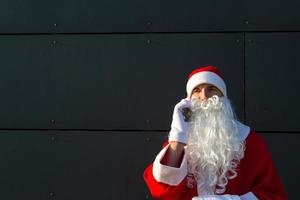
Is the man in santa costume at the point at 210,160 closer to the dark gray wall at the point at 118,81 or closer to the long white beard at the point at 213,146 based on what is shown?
the long white beard at the point at 213,146

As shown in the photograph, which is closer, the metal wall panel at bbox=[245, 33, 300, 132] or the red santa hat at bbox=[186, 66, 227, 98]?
the red santa hat at bbox=[186, 66, 227, 98]

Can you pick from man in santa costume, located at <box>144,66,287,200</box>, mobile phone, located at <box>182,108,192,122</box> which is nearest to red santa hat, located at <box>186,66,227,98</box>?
man in santa costume, located at <box>144,66,287,200</box>

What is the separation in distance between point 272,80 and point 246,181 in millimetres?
1023

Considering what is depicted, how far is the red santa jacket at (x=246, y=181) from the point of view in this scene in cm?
287

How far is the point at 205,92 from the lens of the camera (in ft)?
10.1

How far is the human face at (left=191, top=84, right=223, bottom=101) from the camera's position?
10.1ft

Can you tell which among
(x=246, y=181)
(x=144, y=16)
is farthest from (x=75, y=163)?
(x=246, y=181)

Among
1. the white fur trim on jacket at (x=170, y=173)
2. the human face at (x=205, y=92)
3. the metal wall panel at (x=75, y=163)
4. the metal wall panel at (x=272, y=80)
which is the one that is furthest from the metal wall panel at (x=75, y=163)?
the white fur trim on jacket at (x=170, y=173)

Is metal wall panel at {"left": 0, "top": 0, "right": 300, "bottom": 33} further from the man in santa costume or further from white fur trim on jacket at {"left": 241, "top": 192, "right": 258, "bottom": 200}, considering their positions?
white fur trim on jacket at {"left": 241, "top": 192, "right": 258, "bottom": 200}

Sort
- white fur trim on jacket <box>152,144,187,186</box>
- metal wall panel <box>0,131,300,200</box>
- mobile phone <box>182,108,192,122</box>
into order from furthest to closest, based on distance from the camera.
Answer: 1. metal wall panel <box>0,131,300,200</box>
2. mobile phone <box>182,108,192,122</box>
3. white fur trim on jacket <box>152,144,187,186</box>

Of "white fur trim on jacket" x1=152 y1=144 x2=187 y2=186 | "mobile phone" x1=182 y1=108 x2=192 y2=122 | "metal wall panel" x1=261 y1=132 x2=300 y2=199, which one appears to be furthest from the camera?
"metal wall panel" x1=261 y1=132 x2=300 y2=199

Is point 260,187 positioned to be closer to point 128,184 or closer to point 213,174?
point 213,174

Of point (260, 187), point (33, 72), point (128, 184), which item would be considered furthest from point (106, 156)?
point (260, 187)

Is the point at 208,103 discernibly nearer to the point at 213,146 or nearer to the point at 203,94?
the point at 203,94
